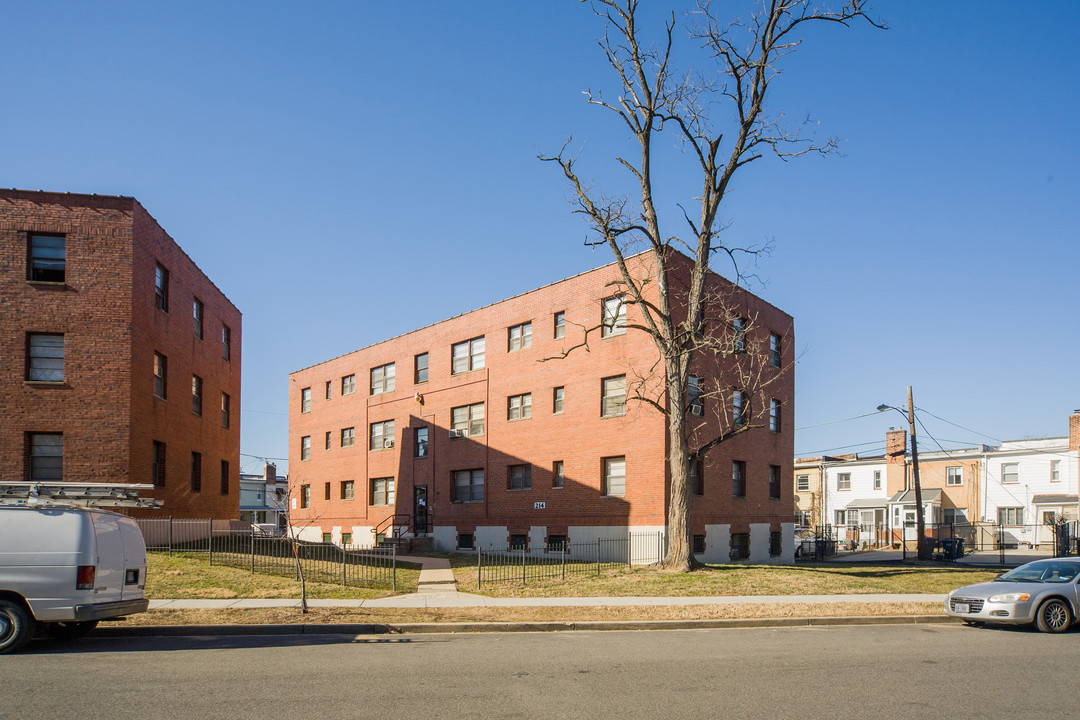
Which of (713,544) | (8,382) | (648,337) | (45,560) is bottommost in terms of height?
(713,544)

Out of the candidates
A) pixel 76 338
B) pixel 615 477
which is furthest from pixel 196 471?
pixel 615 477

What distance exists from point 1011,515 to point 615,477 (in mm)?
38833

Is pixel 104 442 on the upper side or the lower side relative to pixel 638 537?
upper

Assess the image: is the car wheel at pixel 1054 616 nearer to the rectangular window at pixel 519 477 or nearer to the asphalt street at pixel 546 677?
the asphalt street at pixel 546 677

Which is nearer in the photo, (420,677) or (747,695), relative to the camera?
(747,695)

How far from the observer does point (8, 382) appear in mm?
23266

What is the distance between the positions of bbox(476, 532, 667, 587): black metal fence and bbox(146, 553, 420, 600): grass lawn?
3332 millimetres

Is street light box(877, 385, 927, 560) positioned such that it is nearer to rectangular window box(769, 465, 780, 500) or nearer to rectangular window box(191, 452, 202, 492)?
rectangular window box(769, 465, 780, 500)

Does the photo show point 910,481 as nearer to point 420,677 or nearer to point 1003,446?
point 1003,446

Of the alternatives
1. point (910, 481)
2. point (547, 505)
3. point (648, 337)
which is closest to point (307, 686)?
point (648, 337)

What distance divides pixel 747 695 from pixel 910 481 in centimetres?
5734

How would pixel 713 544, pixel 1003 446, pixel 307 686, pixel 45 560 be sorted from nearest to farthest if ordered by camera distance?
pixel 307 686, pixel 45 560, pixel 713 544, pixel 1003 446

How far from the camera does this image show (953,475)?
58281 mm

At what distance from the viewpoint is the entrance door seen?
126ft
